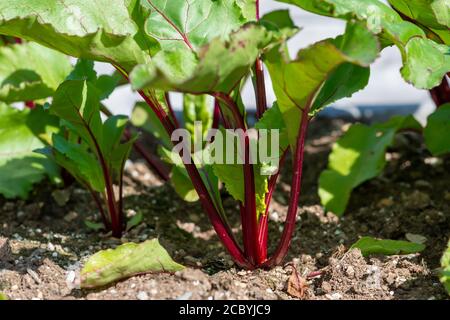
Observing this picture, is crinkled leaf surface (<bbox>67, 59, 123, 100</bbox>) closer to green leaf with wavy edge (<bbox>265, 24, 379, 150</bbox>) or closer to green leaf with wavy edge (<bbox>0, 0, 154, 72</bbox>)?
green leaf with wavy edge (<bbox>0, 0, 154, 72</bbox>)

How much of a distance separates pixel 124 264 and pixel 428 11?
0.81 m

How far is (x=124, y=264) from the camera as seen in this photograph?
4.68 feet

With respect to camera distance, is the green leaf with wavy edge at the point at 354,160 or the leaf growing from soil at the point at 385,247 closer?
the leaf growing from soil at the point at 385,247

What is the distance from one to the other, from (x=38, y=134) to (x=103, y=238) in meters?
0.38

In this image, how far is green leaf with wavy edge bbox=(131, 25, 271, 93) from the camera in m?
1.20

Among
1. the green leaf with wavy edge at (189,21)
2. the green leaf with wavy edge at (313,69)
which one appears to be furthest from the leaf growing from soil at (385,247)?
the green leaf with wavy edge at (189,21)

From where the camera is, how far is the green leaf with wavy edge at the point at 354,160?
201 centimetres

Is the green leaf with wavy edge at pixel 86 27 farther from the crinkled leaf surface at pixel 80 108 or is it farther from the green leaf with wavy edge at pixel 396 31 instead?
the green leaf with wavy edge at pixel 396 31

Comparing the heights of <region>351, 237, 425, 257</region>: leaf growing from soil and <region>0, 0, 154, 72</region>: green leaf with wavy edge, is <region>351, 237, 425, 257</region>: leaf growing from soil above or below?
below

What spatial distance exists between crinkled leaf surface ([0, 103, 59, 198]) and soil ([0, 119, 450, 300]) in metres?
0.07

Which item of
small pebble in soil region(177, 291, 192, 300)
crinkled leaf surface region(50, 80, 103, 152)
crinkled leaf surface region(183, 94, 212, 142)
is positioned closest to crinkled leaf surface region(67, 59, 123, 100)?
crinkled leaf surface region(50, 80, 103, 152)

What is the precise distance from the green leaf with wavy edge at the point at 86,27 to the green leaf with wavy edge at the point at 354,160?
725 mm

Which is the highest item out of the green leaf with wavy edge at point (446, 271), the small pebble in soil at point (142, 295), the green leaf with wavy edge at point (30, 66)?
the green leaf with wavy edge at point (30, 66)
